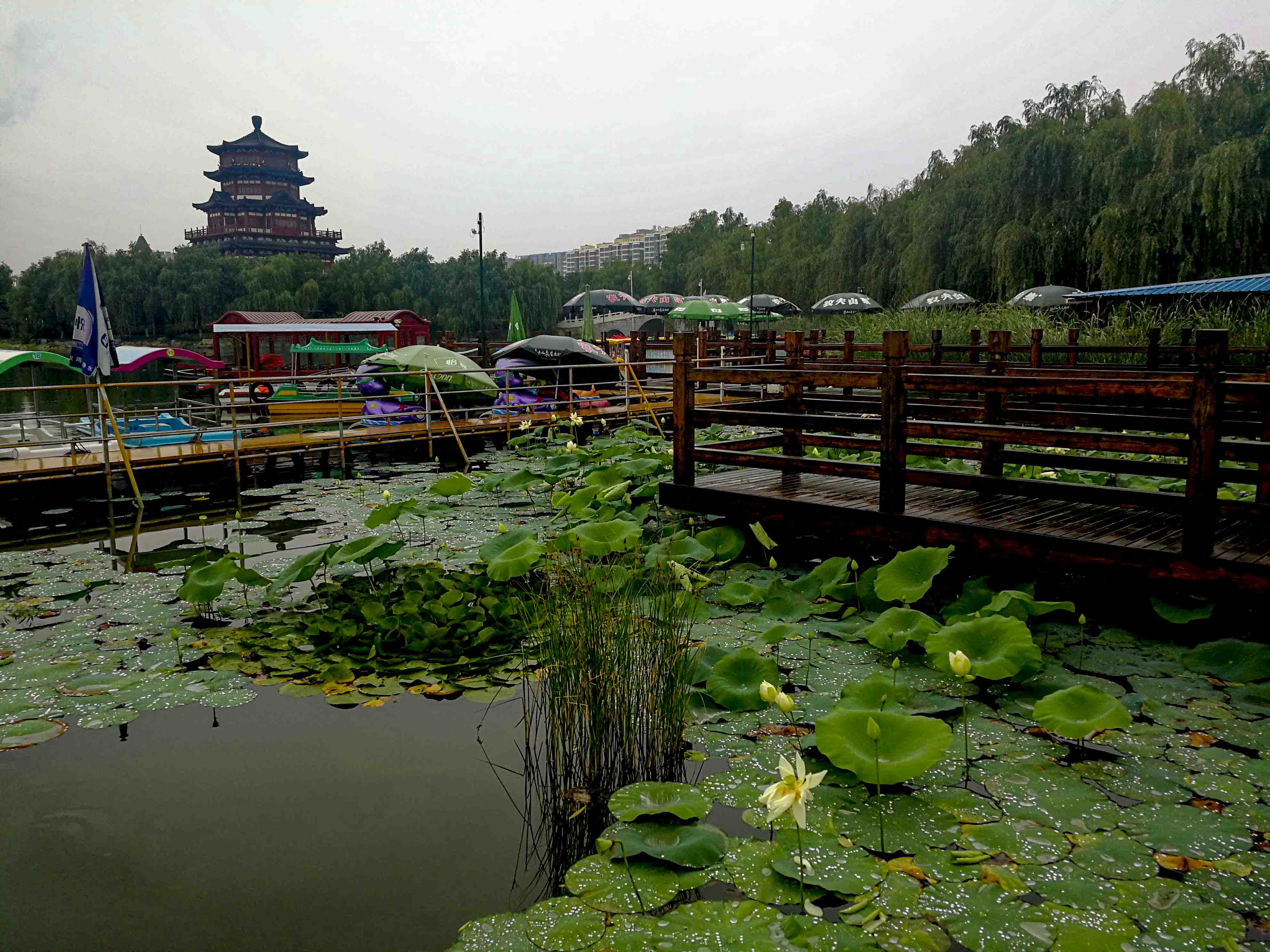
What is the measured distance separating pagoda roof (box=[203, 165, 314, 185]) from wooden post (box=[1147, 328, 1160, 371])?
1788 inches

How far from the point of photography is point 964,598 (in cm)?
362

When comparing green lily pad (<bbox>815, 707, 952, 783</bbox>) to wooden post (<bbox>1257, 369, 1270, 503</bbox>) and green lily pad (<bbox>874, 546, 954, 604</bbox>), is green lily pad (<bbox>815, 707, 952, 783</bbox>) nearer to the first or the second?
green lily pad (<bbox>874, 546, 954, 604</bbox>)

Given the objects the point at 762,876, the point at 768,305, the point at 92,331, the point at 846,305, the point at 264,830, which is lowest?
the point at 264,830

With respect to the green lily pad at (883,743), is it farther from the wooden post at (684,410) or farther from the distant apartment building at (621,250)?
the distant apartment building at (621,250)

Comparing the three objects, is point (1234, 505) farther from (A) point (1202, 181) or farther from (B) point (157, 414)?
(A) point (1202, 181)

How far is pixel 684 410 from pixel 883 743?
2.87 meters

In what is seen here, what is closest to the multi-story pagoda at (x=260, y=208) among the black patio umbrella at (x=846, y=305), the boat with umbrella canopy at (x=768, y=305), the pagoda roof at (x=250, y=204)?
the pagoda roof at (x=250, y=204)

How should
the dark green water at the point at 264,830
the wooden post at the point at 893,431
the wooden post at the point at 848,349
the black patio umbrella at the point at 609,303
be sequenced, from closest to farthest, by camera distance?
the dark green water at the point at 264,830 < the wooden post at the point at 893,431 < the wooden post at the point at 848,349 < the black patio umbrella at the point at 609,303

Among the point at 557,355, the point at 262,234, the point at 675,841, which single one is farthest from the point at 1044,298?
the point at 262,234

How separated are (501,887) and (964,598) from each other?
2190 mm

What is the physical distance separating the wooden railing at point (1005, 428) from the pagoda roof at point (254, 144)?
46.3 meters

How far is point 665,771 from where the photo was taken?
2.73 meters

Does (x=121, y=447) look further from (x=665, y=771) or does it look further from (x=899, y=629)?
(x=899, y=629)

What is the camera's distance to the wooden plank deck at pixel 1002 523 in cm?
331
